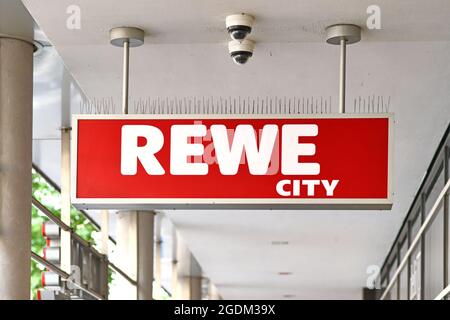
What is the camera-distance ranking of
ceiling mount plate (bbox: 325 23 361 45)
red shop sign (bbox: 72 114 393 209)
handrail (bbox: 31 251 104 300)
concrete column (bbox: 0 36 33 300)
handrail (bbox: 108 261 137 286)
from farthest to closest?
1. handrail (bbox: 108 261 137 286)
2. handrail (bbox: 31 251 104 300)
3. concrete column (bbox: 0 36 33 300)
4. ceiling mount plate (bbox: 325 23 361 45)
5. red shop sign (bbox: 72 114 393 209)

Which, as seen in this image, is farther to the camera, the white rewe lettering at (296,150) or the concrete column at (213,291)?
the concrete column at (213,291)

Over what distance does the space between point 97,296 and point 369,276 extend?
6445 mm

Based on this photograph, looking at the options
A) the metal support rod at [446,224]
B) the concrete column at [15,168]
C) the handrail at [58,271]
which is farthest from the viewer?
the metal support rod at [446,224]

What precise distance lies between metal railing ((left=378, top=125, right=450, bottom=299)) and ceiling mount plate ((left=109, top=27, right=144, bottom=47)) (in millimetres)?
3209

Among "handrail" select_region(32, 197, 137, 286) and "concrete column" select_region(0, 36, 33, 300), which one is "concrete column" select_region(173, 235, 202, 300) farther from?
"concrete column" select_region(0, 36, 33, 300)

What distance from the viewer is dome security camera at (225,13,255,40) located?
5.93 m

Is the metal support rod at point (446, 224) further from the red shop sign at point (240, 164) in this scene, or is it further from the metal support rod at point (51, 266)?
the red shop sign at point (240, 164)

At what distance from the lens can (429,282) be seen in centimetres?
980

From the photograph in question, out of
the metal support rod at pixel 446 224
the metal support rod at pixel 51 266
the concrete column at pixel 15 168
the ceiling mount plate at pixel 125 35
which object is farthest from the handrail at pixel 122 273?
the ceiling mount plate at pixel 125 35

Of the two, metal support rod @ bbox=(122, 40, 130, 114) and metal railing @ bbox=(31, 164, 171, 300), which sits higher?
metal support rod @ bbox=(122, 40, 130, 114)

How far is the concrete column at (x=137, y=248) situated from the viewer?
498 inches

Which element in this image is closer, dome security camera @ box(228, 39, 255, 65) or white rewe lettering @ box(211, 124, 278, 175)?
white rewe lettering @ box(211, 124, 278, 175)

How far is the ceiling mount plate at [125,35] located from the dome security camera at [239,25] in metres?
0.56

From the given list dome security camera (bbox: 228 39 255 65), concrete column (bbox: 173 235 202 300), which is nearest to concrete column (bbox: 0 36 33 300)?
→ dome security camera (bbox: 228 39 255 65)
